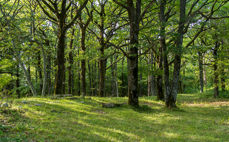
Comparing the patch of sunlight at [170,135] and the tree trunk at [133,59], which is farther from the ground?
the tree trunk at [133,59]

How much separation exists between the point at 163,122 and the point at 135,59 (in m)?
4.80

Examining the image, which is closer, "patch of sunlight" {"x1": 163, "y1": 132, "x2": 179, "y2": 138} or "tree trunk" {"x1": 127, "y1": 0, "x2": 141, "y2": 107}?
"patch of sunlight" {"x1": 163, "y1": 132, "x2": 179, "y2": 138}

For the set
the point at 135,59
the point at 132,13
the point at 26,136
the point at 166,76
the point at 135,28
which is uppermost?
the point at 132,13

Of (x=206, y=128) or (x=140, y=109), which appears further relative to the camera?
(x=140, y=109)

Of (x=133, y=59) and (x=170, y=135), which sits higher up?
(x=133, y=59)

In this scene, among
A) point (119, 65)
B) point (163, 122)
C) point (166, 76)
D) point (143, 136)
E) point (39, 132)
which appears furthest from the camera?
point (119, 65)

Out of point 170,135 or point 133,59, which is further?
point 133,59

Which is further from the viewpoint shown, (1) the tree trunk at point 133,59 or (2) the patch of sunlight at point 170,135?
(1) the tree trunk at point 133,59

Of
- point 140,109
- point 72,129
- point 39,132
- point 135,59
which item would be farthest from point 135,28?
point 39,132

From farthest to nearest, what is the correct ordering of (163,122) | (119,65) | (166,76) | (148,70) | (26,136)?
(119,65) < (148,70) < (166,76) < (163,122) < (26,136)

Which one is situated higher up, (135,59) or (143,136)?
(135,59)

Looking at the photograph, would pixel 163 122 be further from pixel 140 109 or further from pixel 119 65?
pixel 119 65

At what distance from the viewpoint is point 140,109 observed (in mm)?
10883

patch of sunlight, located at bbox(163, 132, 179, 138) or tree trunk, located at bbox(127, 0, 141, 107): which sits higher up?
tree trunk, located at bbox(127, 0, 141, 107)
